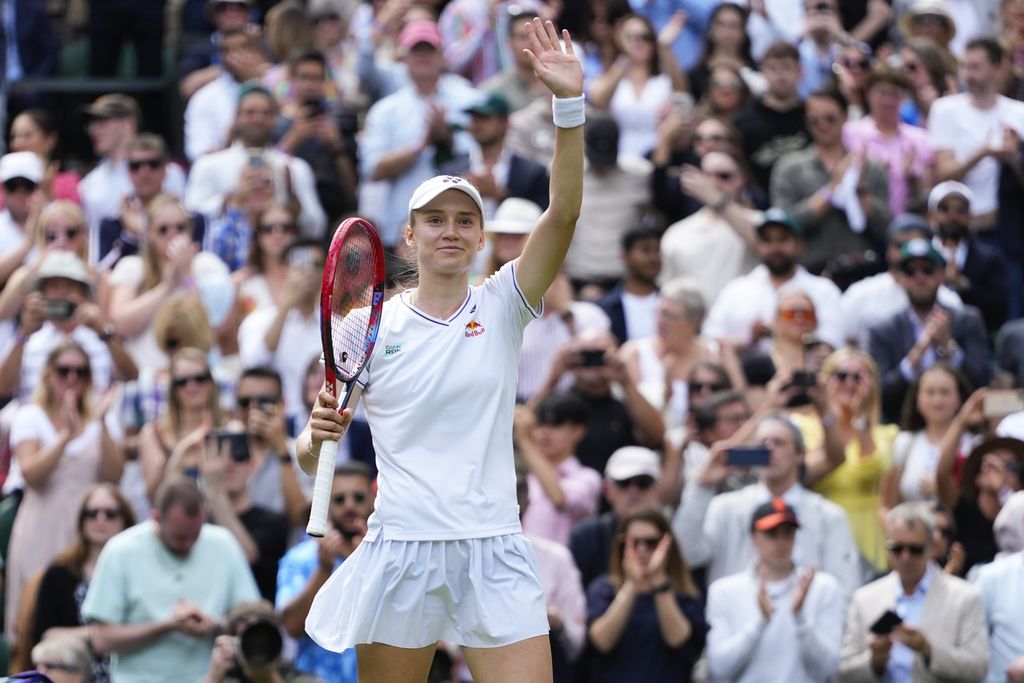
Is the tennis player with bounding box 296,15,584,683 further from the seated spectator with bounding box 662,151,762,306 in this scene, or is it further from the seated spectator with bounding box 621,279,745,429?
the seated spectator with bounding box 662,151,762,306

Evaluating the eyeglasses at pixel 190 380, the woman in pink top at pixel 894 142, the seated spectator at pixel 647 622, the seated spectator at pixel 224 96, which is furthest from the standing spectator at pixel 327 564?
the seated spectator at pixel 224 96

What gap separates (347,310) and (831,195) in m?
8.07

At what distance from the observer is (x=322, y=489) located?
574 centimetres

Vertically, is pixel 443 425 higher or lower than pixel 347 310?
lower

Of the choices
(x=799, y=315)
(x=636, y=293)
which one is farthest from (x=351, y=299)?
(x=636, y=293)

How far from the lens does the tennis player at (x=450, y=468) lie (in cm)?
589

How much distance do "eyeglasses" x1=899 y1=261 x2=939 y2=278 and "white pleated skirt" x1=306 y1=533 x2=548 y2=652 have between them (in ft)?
22.7

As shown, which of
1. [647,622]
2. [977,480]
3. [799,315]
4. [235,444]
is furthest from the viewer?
[799,315]

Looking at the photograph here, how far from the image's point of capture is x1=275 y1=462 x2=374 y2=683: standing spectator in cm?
970

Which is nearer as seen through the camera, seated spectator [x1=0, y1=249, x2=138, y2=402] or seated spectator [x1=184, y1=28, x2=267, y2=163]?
seated spectator [x1=0, y1=249, x2=138, y2=402]

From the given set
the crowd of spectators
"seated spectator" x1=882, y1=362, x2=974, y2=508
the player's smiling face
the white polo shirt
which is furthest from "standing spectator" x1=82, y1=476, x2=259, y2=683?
the player's smiling face

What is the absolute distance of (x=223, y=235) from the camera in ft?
44.4

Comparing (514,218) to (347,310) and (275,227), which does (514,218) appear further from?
(347,310)

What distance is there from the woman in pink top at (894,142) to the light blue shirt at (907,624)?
16.5 feet
